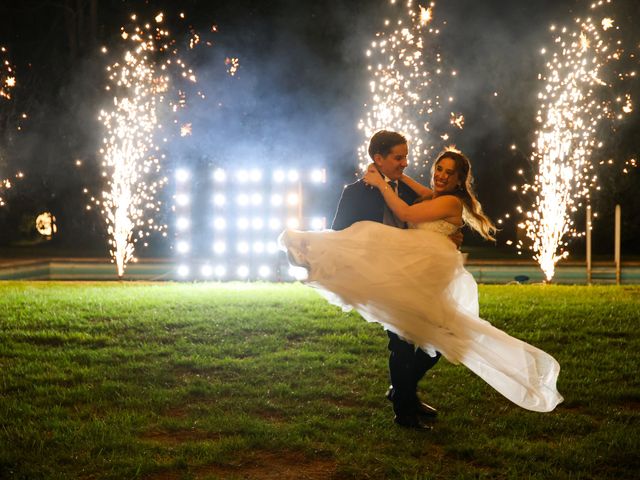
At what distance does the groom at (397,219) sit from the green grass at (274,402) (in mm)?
219

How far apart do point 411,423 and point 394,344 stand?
60cm

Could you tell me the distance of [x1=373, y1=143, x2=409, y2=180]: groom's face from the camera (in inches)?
210

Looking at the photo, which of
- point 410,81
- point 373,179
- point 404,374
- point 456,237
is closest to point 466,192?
point 456,237

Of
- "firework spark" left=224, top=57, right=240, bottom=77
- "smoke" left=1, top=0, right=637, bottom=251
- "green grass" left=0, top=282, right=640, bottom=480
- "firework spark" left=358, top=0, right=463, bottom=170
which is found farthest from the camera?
"firework spark" left=224, top=57, right=240, bottom=77

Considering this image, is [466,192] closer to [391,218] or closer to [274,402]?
[391,218]

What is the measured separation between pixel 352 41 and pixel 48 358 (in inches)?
952

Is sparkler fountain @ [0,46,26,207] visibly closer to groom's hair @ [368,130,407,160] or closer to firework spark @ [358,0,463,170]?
firework spark @ [358,0,463,170]

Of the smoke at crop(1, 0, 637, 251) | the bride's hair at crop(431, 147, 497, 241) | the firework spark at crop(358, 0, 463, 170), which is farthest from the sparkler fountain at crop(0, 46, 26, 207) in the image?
the bride's hair at crop(431, 147, 497, 241)

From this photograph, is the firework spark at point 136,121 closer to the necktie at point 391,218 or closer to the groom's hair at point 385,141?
the necktie at point 391,218

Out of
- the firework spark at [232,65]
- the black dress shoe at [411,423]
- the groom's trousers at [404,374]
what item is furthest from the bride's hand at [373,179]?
the firework spark at [232,65]

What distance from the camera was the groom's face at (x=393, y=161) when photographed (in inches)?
210

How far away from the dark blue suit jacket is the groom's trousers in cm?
90

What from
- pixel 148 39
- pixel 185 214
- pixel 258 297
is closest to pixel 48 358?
pixel 258 297

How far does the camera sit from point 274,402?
232 inches
